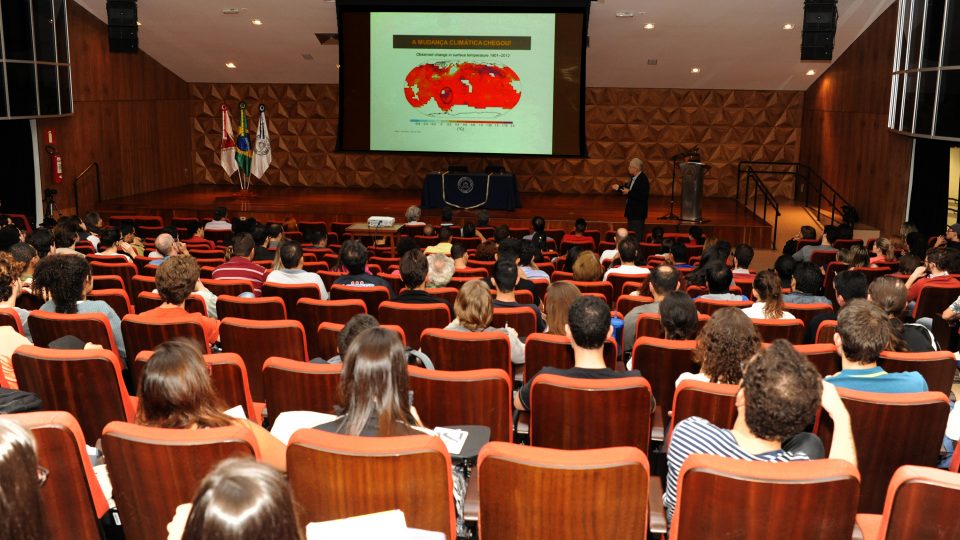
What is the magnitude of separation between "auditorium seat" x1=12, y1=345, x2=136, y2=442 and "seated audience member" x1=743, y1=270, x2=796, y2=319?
11.5 ft

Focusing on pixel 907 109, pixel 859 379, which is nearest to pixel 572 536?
pixel 859 379

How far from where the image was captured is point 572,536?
2.36m

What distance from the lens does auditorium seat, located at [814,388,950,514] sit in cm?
303

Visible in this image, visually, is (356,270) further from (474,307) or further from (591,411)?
(591,411)

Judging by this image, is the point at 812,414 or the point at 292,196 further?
the point at 292,196

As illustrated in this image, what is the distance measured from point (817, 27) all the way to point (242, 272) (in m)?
8.41

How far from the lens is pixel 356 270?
6309 millimetres

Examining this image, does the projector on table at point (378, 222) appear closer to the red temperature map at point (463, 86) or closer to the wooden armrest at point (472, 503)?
the red temperature map at point (463, 86)

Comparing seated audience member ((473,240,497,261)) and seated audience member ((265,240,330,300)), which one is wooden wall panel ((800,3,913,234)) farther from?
seated audience member ((265,240,330,300))

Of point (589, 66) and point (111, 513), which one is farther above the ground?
point (589, 66)

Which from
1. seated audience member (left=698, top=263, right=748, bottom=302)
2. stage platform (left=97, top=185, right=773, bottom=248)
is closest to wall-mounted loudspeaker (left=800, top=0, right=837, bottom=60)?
stage platform (left=97, top=185, right=773, bottom=248)

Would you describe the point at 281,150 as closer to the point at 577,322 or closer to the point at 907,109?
the point at 907,109

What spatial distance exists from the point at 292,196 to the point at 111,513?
47.8ft

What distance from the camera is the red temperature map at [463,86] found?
1495cm
